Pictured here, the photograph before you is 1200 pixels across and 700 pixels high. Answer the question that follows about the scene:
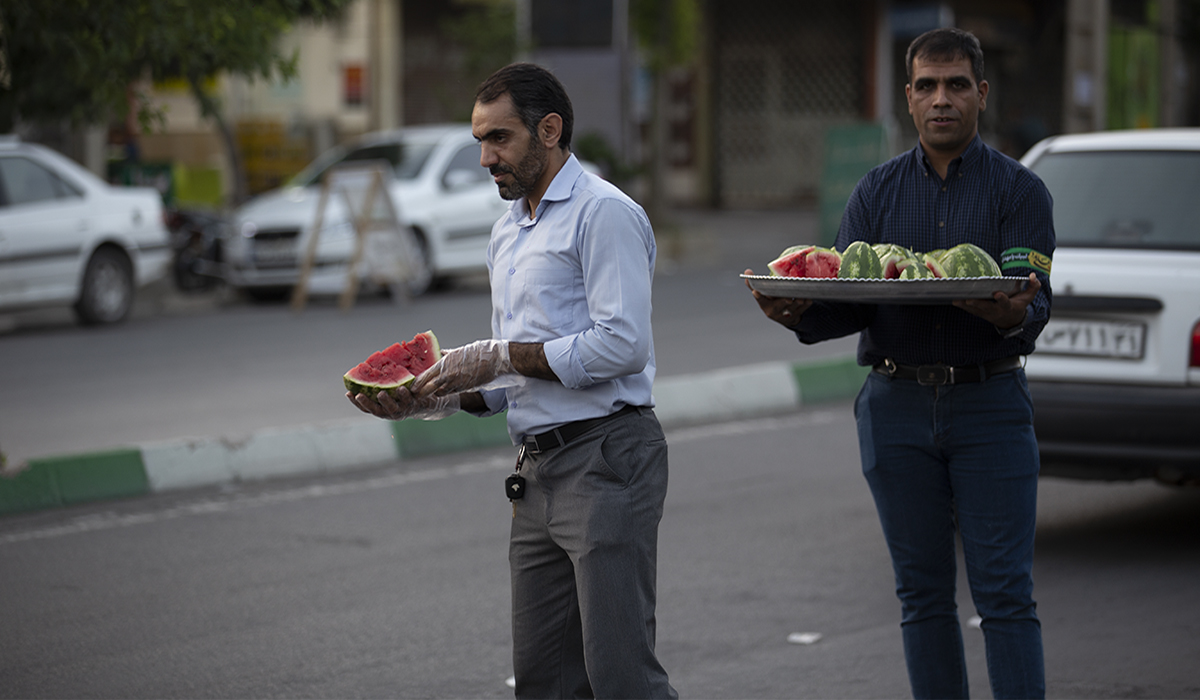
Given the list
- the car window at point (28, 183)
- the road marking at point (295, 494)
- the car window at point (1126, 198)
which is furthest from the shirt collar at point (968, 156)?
the car window at point (28, 183)

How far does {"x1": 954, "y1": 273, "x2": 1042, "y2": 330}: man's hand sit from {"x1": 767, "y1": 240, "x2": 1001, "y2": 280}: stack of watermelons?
0.08m

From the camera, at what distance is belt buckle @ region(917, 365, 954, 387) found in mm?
3645

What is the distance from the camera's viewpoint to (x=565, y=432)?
3.29 metres

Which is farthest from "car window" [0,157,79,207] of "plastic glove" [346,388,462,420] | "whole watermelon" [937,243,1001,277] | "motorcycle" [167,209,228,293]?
"whole watermelon" [937,243,1001,277]

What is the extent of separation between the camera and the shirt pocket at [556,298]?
10.6ft

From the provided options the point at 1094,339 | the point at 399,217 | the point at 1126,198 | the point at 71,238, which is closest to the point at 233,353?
the point at 71,238

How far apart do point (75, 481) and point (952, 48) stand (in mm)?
5414

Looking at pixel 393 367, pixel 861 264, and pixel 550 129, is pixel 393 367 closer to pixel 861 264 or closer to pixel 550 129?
pixel 550 129

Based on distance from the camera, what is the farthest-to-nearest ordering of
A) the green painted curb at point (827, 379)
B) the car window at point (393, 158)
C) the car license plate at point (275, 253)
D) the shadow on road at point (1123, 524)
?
the car window at point (393, 158), the car license plate at point (275, 253), the green painted curb at point (827, 379), the shadow on road at point (1123, 524)

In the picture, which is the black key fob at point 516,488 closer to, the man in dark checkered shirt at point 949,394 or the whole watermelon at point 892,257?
the man in dark checkered shirt at point 949,394

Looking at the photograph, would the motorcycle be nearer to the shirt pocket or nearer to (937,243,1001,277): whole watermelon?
the shirt pocket

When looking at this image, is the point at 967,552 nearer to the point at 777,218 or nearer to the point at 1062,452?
the point at 1062,452

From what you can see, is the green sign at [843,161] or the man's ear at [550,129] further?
the green sign at [843,161]

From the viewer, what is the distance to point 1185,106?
3909cm
